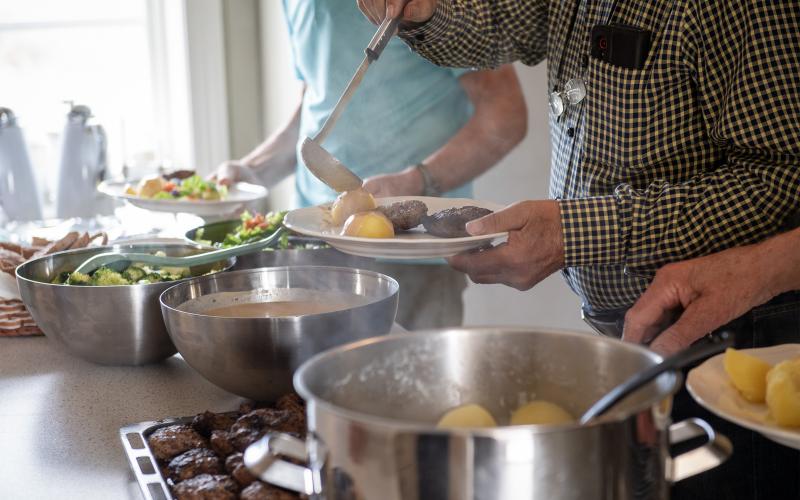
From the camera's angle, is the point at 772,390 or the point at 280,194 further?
the point at 280,194

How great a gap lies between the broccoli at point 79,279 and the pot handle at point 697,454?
40.2 inches

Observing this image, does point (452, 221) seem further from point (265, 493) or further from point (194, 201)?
point (194, 201)

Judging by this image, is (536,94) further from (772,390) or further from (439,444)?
(439,444)

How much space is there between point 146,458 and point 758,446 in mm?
996

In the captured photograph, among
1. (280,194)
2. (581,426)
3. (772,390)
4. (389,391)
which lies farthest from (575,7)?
(280,194)

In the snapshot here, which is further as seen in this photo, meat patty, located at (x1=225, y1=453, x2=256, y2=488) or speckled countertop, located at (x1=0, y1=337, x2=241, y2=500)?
speckled countertop, located at (x1=0, y1=337, x2=241, y2=500)

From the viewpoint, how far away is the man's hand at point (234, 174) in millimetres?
2662

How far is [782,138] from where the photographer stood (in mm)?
1304

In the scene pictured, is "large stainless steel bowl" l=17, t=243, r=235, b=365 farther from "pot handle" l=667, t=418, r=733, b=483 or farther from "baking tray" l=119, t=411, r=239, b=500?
"pot handle" l=667, t=418, r=733, b=483

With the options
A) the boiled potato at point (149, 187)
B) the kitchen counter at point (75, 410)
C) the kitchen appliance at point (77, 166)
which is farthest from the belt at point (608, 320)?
the kitchen appliance at point (77, 166)

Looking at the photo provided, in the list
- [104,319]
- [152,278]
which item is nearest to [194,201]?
[152,278]

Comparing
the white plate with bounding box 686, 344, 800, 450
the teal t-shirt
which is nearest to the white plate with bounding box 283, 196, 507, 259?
the white plate with bounding box 686, 344, 800, 450

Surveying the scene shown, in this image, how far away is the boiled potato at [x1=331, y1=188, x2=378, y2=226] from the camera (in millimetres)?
1501

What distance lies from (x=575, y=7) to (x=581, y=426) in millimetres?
1148
